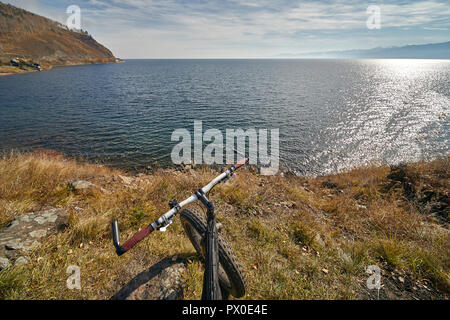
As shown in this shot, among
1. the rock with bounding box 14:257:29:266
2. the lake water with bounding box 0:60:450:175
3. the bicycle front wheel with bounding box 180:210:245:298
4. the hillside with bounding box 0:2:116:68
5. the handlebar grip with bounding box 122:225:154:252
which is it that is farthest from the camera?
the hillside with bounding box 0:2:116:68

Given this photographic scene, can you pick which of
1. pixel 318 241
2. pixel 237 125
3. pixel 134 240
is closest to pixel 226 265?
pixel 134 240

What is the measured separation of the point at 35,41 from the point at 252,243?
215 meters

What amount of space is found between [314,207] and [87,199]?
965 centimetres

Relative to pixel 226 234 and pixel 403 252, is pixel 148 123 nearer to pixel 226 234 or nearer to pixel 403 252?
pixel 226 234

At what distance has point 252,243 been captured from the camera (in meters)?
5.86

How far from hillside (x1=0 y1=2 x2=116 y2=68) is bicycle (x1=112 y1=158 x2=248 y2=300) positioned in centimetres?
15888

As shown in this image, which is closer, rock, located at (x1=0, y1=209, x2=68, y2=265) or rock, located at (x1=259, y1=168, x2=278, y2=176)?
rock, located at (x1=0, y1=209, x2=68, y2=265)

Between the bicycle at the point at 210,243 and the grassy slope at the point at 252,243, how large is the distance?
0.64m

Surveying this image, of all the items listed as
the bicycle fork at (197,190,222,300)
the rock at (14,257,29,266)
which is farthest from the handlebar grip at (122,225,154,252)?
the rock at (14,257,29,266)

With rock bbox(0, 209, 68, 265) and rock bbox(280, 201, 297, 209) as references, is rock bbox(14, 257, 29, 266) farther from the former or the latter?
rock bbox(280, 201, 297, 209)

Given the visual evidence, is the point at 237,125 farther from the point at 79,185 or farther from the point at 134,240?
the point at 134,240

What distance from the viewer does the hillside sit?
124812mm

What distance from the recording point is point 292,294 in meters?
4.26

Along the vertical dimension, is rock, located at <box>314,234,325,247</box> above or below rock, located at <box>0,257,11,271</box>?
below
